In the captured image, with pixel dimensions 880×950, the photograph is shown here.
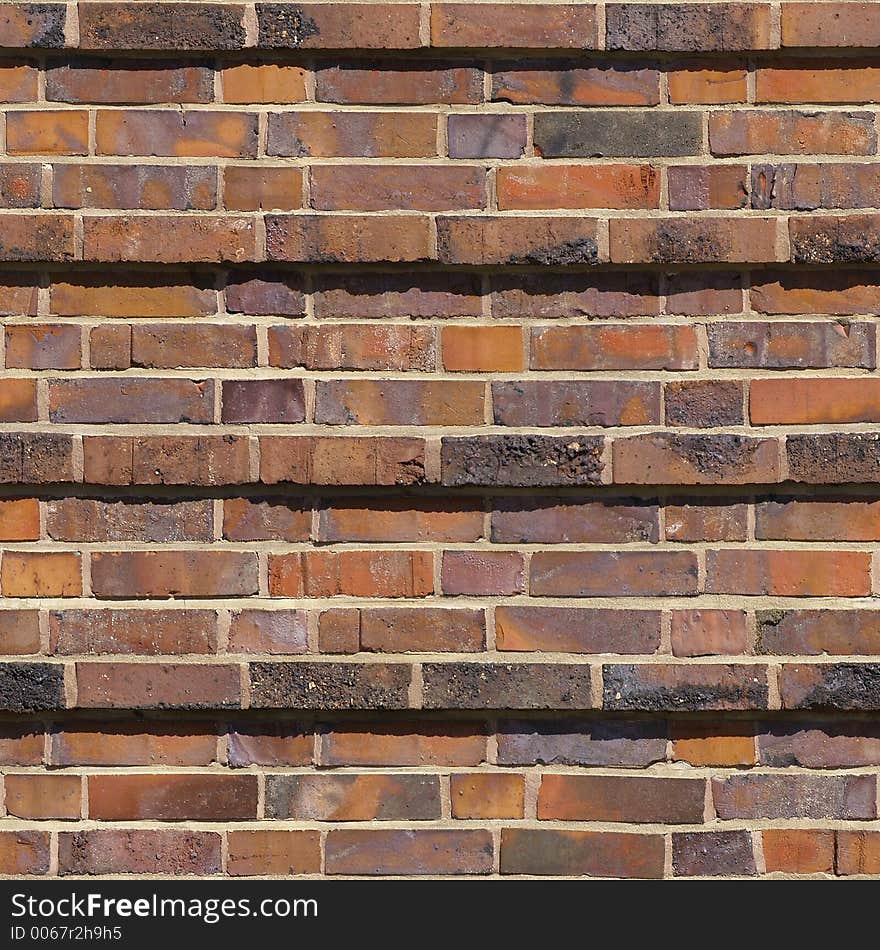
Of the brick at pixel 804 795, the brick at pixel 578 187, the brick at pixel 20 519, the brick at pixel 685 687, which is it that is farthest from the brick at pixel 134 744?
the brick at pixel 578 187

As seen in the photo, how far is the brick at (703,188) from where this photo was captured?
1.45 m

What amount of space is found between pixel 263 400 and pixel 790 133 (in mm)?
1004

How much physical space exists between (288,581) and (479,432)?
0.42 meters

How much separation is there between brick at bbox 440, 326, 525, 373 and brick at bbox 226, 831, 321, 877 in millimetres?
852

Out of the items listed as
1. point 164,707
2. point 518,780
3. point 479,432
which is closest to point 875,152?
point 479,432

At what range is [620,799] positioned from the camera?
1485mm

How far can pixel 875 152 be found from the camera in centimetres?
145

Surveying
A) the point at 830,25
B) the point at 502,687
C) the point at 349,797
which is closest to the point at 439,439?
the point at 502,687

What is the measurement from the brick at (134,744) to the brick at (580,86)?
121 cm

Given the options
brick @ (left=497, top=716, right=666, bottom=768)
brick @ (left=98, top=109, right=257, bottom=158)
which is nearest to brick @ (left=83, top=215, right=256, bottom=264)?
brick @ (left=98, top=109, right=257, bottom=158)

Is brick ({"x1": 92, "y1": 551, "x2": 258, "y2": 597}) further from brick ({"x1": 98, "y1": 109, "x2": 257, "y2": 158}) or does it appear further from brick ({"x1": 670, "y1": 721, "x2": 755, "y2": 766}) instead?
brick ({"x1": 670, "y1": 721, "x2": 755, "y2": 766})

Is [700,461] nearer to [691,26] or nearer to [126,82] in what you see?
[691,26]

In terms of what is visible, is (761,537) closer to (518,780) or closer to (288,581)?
(518,780)

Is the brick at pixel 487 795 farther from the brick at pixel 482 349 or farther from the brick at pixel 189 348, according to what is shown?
the brick at pixel 189 348
